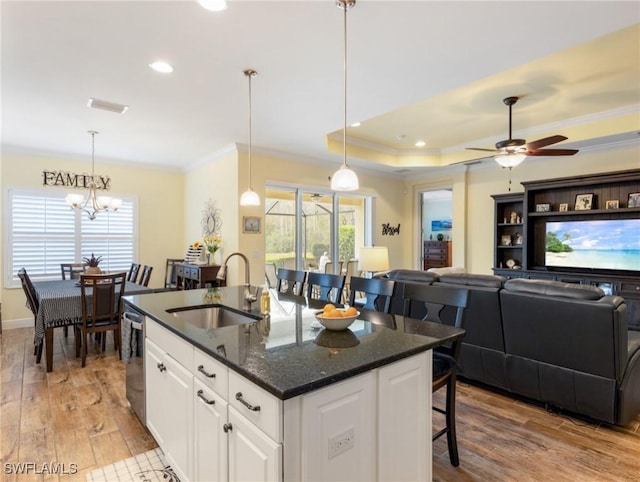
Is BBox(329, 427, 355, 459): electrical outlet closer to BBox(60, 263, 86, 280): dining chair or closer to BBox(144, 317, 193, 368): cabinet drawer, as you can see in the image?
BBox(144, 317, 193, 368): cabinet drawer

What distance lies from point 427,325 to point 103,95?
3646 mm

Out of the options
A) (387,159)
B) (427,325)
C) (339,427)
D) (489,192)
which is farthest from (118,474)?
(489,192)

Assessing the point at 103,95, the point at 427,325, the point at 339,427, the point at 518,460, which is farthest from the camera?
the point at 103,95

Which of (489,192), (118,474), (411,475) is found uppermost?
(489,192)

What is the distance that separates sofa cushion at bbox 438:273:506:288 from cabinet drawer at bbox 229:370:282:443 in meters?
2.37

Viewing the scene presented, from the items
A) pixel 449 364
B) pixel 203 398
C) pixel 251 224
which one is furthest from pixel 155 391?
pixel 251 224

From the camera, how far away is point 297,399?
1.22m

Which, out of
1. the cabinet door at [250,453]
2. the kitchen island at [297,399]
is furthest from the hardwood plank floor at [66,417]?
the cabinet door at [250,453]

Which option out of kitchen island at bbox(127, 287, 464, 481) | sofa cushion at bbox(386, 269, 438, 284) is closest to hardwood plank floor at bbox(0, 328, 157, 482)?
kitchen island at bbox(127, 287, 464, 481)

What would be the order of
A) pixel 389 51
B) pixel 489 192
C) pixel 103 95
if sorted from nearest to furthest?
pixel 389 51, pixel 103 95, pixel 489 192

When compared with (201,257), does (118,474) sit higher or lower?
lower

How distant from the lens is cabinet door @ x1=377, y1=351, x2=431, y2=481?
1.51 m

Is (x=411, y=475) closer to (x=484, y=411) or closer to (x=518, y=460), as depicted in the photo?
(x=518, y=460)

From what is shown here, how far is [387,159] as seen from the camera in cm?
643
